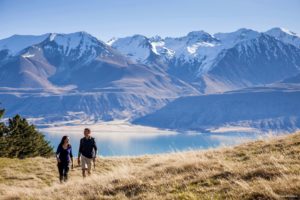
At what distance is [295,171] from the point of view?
11875mm

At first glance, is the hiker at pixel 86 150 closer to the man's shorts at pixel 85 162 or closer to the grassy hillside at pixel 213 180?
the man's shorts at pixel 85 162

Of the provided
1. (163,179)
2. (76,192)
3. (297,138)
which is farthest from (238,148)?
(76,192)

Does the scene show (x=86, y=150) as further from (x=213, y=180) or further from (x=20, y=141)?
(x=20, y=141)

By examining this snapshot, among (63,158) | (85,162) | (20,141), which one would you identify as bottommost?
(20,141)

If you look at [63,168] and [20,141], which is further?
[20,141]

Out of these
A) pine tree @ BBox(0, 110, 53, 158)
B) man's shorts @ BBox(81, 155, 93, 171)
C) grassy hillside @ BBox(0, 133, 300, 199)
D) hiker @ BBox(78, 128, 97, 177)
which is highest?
grassy hillside @ BBox(0, 133, 300, 199)

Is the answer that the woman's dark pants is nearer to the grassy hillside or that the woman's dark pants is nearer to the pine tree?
the grassy hillside

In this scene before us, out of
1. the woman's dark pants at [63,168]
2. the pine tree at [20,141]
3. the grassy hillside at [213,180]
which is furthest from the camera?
the pine tree at [20,141]

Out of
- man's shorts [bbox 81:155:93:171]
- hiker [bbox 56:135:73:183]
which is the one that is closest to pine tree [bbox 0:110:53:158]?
man's shorts [bbox 81:155:93:171]

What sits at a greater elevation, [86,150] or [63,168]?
[86,150]

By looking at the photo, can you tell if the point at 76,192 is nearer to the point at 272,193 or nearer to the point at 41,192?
the point at 41,192

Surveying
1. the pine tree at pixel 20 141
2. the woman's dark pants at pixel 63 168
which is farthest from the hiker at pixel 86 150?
the pine tree at pixel 20 141

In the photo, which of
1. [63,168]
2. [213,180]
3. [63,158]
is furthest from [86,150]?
[213,180]

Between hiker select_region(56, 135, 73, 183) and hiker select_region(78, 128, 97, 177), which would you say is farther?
hiker select_region(78, 128, 97, 177)
